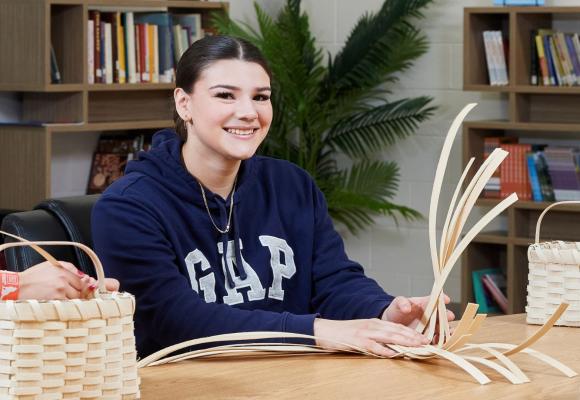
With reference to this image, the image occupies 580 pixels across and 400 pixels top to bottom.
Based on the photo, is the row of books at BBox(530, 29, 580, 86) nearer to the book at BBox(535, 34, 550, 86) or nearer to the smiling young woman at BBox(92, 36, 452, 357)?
the book at BBox(535, 34, 550, 86)

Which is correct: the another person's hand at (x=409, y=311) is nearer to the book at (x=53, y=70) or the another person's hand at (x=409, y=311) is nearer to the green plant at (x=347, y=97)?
the book at (x=53, y=70)

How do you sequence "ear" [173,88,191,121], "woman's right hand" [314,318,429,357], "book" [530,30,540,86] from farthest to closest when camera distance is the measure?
1. "book" [530,30,540,86]
2. "ear" [173,88,191,121]
3. "woman's right hand" [314,318,429,357]

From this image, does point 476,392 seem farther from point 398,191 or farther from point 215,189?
point 398,191

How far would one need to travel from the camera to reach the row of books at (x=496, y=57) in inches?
198

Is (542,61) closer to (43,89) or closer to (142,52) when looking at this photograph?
(142,52)

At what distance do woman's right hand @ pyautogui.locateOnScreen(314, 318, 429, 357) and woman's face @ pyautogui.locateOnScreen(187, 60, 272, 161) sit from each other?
464 mm

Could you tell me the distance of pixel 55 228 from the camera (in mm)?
2312

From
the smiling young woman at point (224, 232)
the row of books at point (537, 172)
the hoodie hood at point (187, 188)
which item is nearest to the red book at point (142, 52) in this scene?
the row of books at point (537, 172)

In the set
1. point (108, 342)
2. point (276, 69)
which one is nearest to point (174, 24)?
point (276, 69)

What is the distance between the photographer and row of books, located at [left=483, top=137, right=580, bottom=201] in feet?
16.1

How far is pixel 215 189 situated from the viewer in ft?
7.66

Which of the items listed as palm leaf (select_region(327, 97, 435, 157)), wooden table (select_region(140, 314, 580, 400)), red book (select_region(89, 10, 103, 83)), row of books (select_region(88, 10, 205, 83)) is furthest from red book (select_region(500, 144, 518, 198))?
wooden table (select_region(140, 314, 580, 400))

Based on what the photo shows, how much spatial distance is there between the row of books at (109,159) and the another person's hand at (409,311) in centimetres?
310

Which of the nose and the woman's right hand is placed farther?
the nose
